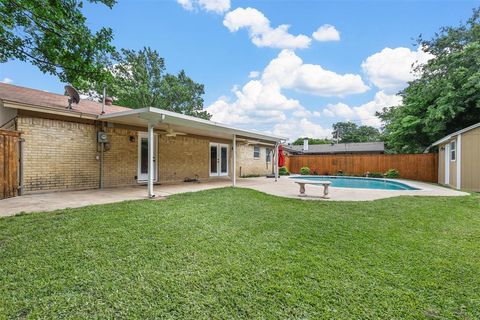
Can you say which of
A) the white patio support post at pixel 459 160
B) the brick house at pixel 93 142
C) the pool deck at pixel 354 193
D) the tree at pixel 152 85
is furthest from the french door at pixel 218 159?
the tree at pixel 152 85

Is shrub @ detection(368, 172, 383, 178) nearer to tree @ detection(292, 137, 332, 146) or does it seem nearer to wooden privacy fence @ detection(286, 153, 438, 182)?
wooden privacy fence @ detection(286, 153, 438, 182)

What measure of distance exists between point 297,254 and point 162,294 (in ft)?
6.55

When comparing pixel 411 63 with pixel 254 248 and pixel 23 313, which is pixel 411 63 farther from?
pixel 23 313

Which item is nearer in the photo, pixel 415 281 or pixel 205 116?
pixel 415 281

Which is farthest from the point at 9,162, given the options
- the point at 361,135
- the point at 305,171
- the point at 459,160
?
the point at 361,135

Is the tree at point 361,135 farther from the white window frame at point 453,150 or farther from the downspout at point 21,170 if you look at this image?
the downspout at point 21,170

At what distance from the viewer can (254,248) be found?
3.87 metres

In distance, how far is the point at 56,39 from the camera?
16.3ft

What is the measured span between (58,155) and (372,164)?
20218 mm

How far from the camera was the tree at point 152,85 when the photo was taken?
28.4 meters

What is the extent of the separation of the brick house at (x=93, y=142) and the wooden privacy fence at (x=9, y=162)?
0.26 m

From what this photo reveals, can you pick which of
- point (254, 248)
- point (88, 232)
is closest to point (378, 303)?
point (254, 248)

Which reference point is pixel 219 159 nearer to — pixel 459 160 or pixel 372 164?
pixel 459 160

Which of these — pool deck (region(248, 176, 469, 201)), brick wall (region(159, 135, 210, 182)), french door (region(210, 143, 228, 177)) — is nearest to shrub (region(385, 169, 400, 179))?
pool deck (region(248, 176, 469, 201))
